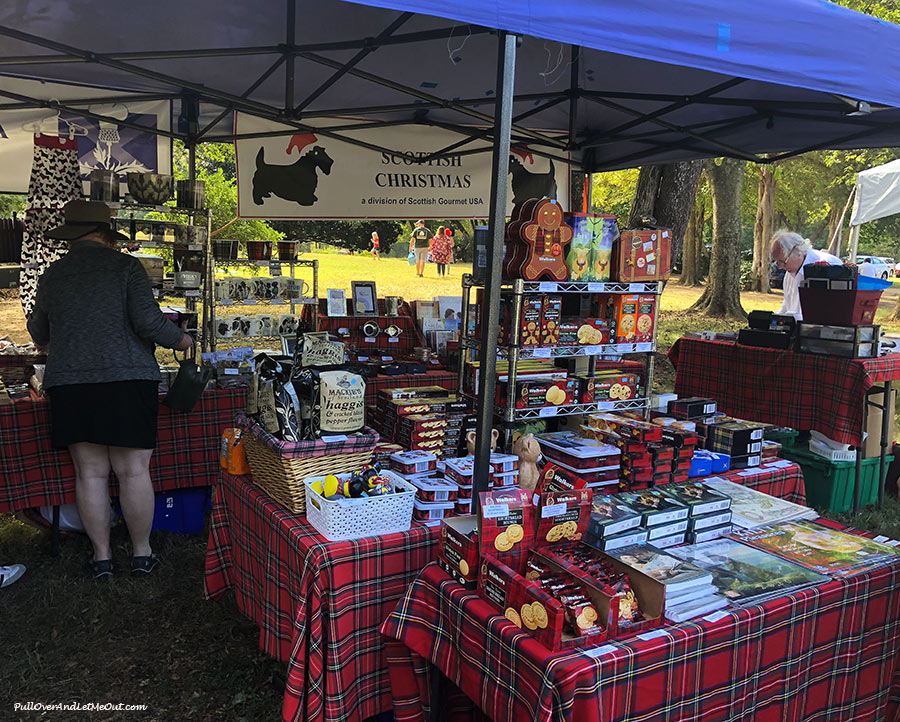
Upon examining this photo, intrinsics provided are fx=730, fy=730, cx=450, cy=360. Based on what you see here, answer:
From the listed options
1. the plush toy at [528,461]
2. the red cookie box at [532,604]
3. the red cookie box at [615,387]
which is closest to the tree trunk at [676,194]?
the red cookie box at [615,387]

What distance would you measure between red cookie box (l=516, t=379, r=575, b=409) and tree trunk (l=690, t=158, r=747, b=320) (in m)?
10.7

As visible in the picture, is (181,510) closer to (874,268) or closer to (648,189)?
(648,189)

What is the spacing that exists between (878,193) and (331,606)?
8.89m

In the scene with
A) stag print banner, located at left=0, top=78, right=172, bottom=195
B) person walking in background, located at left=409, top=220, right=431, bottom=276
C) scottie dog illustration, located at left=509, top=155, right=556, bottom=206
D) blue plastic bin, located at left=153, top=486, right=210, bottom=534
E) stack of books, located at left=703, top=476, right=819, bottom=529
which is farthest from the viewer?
person walking in background, located at left=409, top=220, right=431, bottom=276

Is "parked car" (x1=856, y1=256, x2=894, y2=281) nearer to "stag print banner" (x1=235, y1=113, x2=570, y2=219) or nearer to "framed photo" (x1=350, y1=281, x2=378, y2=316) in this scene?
"stag print banner" (x1=235, y1=113, x2=570, y2=219)

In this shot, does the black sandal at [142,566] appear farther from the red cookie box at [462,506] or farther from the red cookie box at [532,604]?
the red cookie box at [532,604]

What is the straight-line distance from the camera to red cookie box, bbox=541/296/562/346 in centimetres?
284

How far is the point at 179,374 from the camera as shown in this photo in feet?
11.9

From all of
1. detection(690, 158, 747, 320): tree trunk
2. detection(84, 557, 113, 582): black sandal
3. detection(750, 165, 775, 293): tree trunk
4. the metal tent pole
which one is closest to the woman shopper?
detection(84, 557, 113, 582): black sandal

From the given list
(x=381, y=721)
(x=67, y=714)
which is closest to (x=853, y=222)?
(x=381, y=721)

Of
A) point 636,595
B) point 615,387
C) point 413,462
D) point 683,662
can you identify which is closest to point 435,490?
point 413,462

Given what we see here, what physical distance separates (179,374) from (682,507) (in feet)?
8.33

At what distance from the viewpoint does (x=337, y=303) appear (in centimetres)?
539

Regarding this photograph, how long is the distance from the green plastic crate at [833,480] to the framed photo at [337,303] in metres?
3.21
